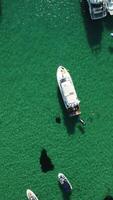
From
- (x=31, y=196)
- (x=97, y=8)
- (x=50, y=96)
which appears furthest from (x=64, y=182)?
(x=97, y=8)

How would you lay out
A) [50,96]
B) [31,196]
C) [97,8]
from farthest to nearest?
[50,96] < [31,196] < [97,8]

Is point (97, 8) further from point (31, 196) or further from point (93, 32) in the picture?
point (31, 196)

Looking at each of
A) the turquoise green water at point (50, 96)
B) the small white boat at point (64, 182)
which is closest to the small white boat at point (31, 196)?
the turquoise green water at point (50, 96)

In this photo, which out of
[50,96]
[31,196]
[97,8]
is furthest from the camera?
[50,96]

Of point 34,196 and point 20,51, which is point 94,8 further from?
point 34,196

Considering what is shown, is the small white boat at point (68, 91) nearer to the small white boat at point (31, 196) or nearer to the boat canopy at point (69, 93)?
the boat canopy at point (69, 93)
